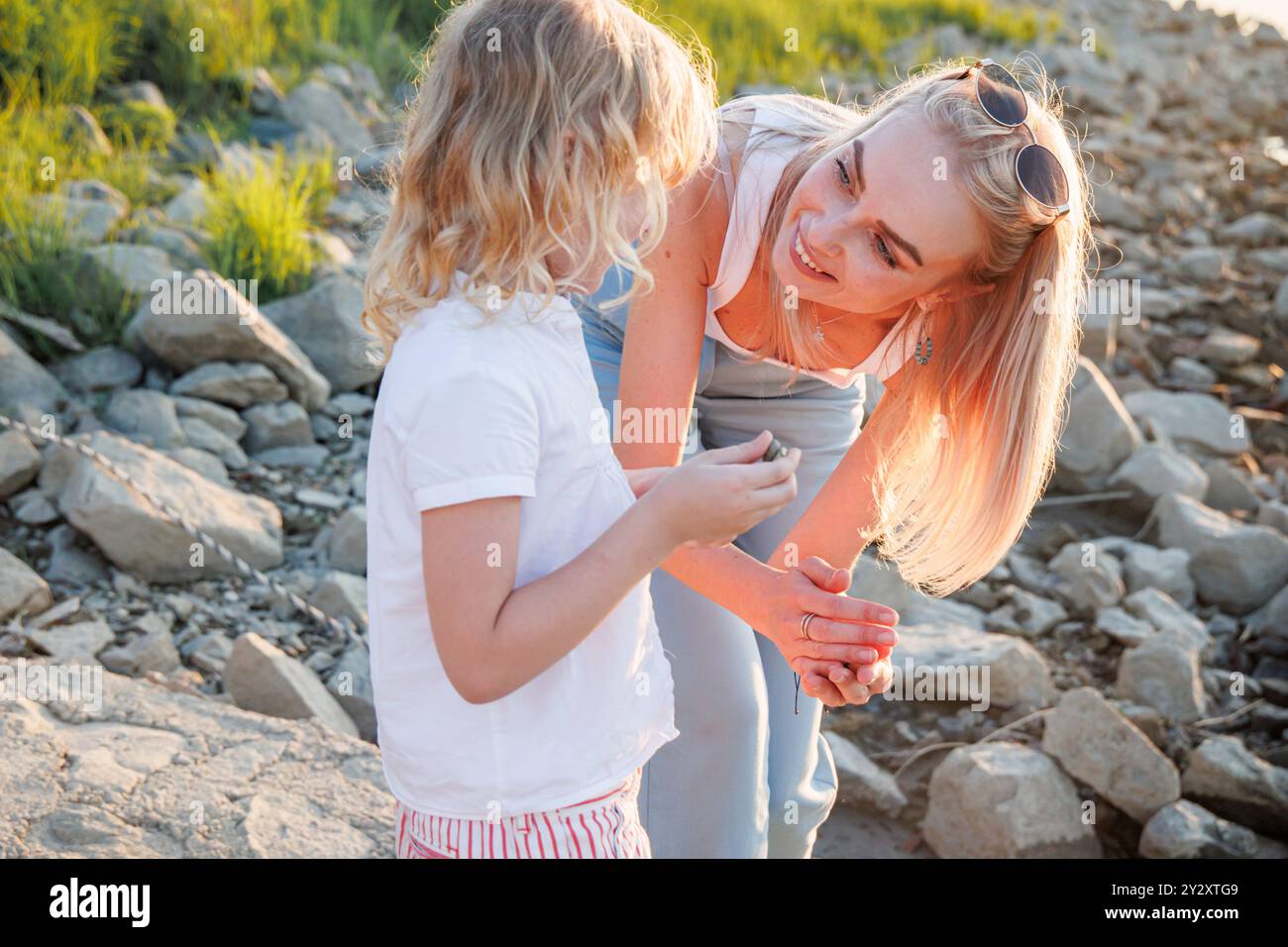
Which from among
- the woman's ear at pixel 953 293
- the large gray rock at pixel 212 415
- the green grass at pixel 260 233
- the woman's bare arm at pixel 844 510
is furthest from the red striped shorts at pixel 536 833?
the green grass at pixel 260 233

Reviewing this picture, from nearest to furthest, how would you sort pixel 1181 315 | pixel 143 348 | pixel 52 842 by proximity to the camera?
pixel 52 842 → pixel 143 348 → pixel 1181 315

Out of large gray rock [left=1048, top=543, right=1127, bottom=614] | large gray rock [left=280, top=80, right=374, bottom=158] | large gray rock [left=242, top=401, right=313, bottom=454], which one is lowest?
large gray rock [left=1048, top=543, right=1127, bottom=614]

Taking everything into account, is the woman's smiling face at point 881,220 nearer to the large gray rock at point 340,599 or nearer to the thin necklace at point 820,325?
the thin necklace at point 820,325

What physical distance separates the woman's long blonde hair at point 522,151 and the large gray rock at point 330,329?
2.64 m

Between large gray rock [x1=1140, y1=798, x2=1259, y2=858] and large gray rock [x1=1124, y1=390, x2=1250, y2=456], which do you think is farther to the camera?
large gray rock [x1=1124, y1=390, x2=1250, y2=456]

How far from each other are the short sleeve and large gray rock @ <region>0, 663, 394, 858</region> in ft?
3.53

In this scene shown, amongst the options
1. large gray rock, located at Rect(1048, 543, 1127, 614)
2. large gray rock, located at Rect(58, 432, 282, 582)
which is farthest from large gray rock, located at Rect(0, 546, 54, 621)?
large gray rock, located at Rect(1048, 543, 1127, 614)

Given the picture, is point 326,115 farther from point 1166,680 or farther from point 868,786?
point 1166,680

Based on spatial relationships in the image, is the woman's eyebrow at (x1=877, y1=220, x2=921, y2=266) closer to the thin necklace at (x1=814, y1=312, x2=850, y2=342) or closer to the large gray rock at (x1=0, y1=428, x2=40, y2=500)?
the thin necklace at (x1=814, y1=312, x2=850, y2=342)

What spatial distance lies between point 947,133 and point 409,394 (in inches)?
43.9

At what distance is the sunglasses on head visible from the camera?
79.6 inches
